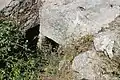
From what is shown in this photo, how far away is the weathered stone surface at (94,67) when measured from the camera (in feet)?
20.2

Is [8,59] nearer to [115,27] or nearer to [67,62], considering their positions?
[67,62]

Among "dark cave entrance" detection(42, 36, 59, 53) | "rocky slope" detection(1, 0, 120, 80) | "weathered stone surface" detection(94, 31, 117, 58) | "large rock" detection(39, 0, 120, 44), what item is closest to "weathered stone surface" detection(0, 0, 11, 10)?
→ "rocky slope" detection(1, 0, 120, 80)

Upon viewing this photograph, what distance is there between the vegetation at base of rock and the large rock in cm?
44

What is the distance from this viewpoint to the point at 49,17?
7.08 meters

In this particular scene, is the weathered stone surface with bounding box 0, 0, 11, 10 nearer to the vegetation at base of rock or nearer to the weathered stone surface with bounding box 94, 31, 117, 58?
the vegetation at base of rock

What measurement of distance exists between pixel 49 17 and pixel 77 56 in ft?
3.12

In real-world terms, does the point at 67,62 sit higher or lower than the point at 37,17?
lower

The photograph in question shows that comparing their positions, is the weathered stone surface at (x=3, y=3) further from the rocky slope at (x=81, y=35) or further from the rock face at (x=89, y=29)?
the rock face at (x=89, y=29)

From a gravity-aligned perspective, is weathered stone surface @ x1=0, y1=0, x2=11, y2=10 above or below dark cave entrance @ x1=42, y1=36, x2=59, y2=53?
above

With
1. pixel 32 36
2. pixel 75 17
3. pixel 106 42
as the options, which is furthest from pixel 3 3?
pixel 106 42

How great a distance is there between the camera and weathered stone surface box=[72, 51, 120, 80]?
6.15m

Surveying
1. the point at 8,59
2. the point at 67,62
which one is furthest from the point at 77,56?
the point at 8,59

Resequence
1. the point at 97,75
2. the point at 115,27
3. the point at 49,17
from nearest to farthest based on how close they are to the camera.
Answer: the point at 97,75
the point at 115,27
the point at 49,17

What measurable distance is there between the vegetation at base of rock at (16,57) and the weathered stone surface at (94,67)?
85cm
